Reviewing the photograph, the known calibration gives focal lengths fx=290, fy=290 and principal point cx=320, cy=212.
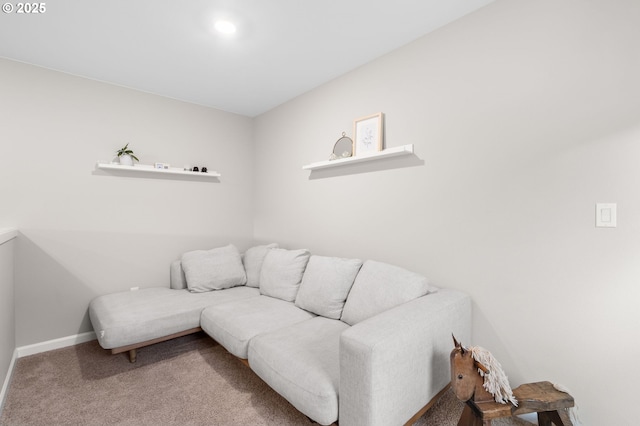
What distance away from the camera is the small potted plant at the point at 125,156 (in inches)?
115

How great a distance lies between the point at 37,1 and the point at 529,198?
3.21m

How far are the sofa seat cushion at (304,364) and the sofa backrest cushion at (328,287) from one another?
0.54 ft

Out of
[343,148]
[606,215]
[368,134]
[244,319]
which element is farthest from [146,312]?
[606,215]

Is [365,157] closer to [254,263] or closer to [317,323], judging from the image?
[317,323]

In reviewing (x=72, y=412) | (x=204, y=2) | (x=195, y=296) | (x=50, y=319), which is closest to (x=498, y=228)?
(x=204, y=2)

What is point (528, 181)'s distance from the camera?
1.69 meters

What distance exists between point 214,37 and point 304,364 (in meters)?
2.30

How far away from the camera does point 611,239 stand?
1.44 metres

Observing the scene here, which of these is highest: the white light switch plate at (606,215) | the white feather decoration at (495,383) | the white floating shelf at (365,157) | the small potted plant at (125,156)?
the small potted plant at (125,156)

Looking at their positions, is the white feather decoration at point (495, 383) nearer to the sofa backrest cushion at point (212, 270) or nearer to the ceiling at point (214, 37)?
the ceiling at point (214, 37)

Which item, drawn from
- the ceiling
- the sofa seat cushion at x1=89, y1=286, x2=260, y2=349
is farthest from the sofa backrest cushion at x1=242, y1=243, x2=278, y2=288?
the ceiling

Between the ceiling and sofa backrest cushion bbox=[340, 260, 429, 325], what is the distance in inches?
67.2

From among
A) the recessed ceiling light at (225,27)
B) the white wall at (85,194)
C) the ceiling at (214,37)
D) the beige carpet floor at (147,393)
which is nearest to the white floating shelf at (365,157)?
the ceiling at (214,37)

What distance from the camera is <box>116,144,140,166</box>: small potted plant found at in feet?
9.54
